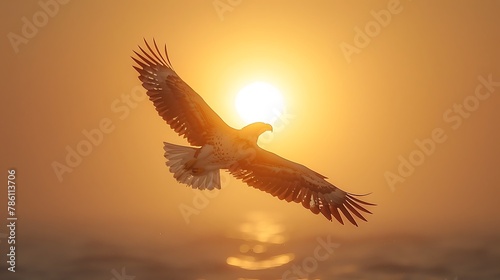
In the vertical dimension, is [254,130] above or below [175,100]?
below

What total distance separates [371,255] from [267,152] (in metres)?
3.11

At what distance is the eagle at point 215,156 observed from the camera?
35.3 ft

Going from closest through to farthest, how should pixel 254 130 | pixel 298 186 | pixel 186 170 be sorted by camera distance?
pixel 254 130 < pixel 186 170 < pixel 298 186

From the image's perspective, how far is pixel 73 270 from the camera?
12570 millimetres

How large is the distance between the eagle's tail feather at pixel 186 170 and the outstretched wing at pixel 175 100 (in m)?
0.21

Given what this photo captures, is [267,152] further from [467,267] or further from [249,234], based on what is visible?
[467,267]

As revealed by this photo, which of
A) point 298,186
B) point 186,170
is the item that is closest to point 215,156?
point 186,170

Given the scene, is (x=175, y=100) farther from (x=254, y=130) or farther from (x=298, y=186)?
(x=298, y=186)

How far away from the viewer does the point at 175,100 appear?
11.1 meters

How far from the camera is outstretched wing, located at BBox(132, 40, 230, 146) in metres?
10.9

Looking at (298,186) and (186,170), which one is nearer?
(186,170)

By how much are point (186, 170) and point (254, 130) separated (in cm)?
121

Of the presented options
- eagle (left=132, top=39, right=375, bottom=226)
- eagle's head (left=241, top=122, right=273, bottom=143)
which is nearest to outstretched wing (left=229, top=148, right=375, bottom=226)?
eagle (left=132, top=39, right=375, bottom=226)

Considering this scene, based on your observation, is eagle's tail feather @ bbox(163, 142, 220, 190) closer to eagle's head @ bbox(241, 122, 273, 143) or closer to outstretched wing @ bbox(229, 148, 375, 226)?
outstretched wing @ bbox(229, 148, 375, 226)
